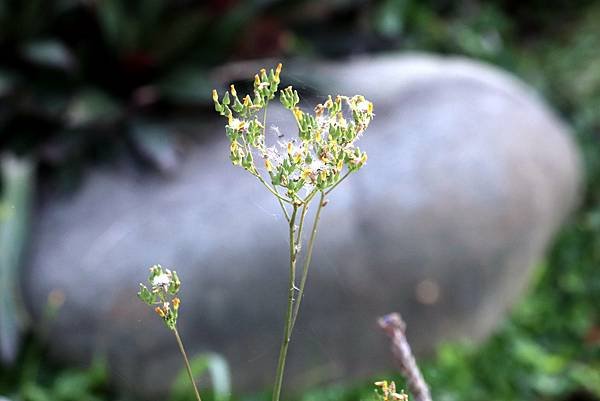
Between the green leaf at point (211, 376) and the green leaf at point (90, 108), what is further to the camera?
the green leaf at point (90, 108)

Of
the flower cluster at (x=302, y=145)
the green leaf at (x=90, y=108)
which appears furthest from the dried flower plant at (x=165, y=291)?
the green leaf at (x=90, y=108)

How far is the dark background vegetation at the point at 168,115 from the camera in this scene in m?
3.14

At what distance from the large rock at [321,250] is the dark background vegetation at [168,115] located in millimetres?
110

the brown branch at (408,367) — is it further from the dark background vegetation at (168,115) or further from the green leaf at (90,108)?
the green leaf at (90,108)

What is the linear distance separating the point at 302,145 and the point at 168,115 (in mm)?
2884

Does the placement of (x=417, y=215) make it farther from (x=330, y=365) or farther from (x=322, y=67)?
(x=322, y=67)

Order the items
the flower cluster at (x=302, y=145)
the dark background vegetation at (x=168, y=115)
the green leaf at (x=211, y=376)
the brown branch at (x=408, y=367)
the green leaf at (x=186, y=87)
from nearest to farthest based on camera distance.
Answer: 1. the flower cluster at (x=302, y=145)
2. the brown branch at (x=408, y=367)
3. the green leaf at (x=211, y=376)
4. the dark background vegetation at (x=168, y=115)
5. the green leaf at (x=186, y=87)

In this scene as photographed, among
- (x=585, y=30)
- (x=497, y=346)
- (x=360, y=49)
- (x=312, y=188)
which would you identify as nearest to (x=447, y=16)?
(x=585, y=30)

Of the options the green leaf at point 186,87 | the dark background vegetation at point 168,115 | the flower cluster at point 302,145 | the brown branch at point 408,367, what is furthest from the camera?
the green leaf at point 186,87

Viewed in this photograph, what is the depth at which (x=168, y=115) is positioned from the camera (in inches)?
139

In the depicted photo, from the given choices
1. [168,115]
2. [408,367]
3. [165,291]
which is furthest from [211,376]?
[168,115]

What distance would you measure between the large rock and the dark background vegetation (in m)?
0.11

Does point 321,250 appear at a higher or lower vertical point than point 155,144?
lower

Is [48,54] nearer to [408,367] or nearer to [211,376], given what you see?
Result: [211,376]
